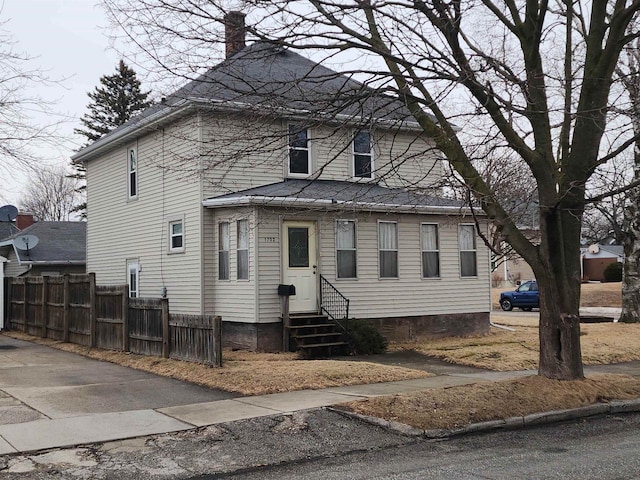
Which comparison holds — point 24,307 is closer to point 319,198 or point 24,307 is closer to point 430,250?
point 319,198

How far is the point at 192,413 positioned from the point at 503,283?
53815 mm

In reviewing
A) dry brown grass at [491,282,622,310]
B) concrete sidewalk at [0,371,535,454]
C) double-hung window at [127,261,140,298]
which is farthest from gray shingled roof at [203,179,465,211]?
dry brown grass at [491,282,622,310]

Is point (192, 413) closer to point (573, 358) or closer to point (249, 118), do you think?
point (249, 118)

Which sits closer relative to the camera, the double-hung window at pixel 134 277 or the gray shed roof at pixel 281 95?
the gray shed roof at pixel 281 95

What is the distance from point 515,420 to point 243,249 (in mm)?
9055

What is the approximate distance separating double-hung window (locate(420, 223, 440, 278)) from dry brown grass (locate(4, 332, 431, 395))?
6.10 m

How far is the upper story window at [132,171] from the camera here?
20.9m

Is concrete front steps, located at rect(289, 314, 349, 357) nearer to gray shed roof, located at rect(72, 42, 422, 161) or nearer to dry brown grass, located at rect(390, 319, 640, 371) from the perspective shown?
dry brown grass, located at rect(390, 319, 640, 371)

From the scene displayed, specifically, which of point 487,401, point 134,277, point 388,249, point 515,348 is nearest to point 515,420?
point 487,401

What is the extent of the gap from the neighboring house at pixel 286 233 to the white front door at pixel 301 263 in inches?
1.1

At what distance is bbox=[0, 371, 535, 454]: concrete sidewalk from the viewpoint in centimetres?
806

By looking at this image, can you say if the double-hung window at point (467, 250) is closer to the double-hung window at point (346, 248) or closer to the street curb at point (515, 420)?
the double-hung window at point (346, 248)

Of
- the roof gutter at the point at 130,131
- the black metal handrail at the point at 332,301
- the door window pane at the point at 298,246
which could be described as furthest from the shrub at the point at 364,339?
the roof gutter at the point at 130,131

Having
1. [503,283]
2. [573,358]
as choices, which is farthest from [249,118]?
[503,283]
